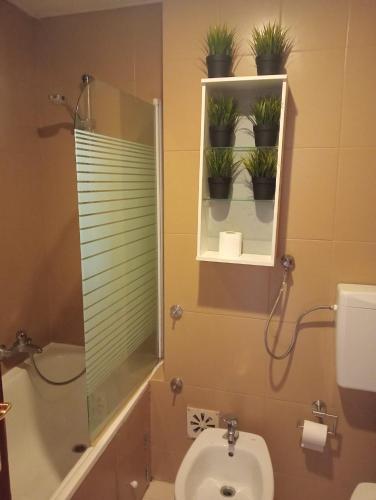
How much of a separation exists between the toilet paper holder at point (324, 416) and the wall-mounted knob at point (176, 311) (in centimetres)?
74

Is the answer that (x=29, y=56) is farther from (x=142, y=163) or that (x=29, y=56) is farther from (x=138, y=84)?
(x=142, y=163)

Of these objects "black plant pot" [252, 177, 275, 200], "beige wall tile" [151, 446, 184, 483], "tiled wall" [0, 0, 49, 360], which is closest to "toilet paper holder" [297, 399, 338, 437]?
"beige wall tile" [151, 446, 184, 483]

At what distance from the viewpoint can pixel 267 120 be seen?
55.9 inches

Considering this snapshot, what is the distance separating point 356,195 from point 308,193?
188mm

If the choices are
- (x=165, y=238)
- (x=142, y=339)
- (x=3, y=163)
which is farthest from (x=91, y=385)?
(x=3, y=163)

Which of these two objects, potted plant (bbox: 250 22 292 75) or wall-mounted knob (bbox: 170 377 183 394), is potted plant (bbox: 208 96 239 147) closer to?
potted plant (bbox: 250 22 292 75)

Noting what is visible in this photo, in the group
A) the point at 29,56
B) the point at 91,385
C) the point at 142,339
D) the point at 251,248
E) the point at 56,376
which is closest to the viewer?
the point at 91,385

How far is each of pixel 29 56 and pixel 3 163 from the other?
62cm

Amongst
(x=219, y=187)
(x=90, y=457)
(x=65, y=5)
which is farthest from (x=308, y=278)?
(x=65, y=5)

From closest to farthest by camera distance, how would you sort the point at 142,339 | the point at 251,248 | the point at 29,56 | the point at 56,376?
the point at 251,248
the point at 142,339
the point at 29,56
the point at 56,376

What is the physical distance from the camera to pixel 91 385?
1371mm

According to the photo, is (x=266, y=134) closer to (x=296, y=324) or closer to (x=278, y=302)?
(x=278, y=302)

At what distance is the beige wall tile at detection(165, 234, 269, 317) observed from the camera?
162cm

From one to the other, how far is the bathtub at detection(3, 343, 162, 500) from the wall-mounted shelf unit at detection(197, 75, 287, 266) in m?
0.83
